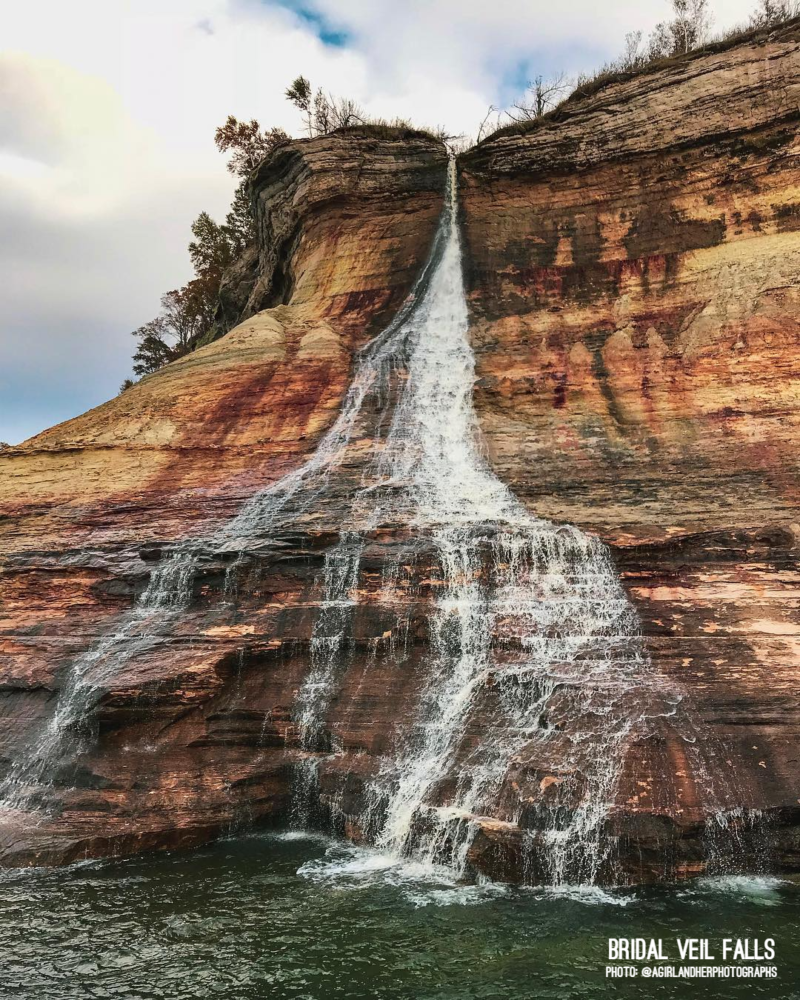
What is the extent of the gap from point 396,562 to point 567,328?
1078 centimetres

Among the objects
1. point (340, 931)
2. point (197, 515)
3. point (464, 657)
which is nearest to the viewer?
point (340, 931)

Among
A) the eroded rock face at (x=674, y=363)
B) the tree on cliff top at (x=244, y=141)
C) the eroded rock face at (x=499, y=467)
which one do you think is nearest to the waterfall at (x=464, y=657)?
the eroded rock face at (x=499, y=467)

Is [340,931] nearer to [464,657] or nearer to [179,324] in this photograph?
[464,657]

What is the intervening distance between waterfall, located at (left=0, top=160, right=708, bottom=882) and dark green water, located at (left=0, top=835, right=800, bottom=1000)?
1.01 m

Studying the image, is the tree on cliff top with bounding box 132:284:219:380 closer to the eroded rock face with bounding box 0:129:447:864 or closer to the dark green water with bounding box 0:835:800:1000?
the eroded rock face with bounding box 0:129:447:864

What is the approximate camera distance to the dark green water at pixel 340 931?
7961 millimetres

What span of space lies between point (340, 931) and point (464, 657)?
5.62 meters

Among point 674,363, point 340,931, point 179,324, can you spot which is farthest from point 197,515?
point 179,324

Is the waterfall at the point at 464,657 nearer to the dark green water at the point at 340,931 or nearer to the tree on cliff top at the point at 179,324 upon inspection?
the dark green water at the point at 340,931

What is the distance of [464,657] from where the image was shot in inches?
542

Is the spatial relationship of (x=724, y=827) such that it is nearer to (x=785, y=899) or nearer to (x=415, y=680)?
(x=785, y=899)

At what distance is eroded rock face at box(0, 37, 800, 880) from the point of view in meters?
12.2

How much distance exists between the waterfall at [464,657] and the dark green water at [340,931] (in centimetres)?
101

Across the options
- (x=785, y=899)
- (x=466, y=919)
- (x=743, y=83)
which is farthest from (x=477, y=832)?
(x=743, y=83)
